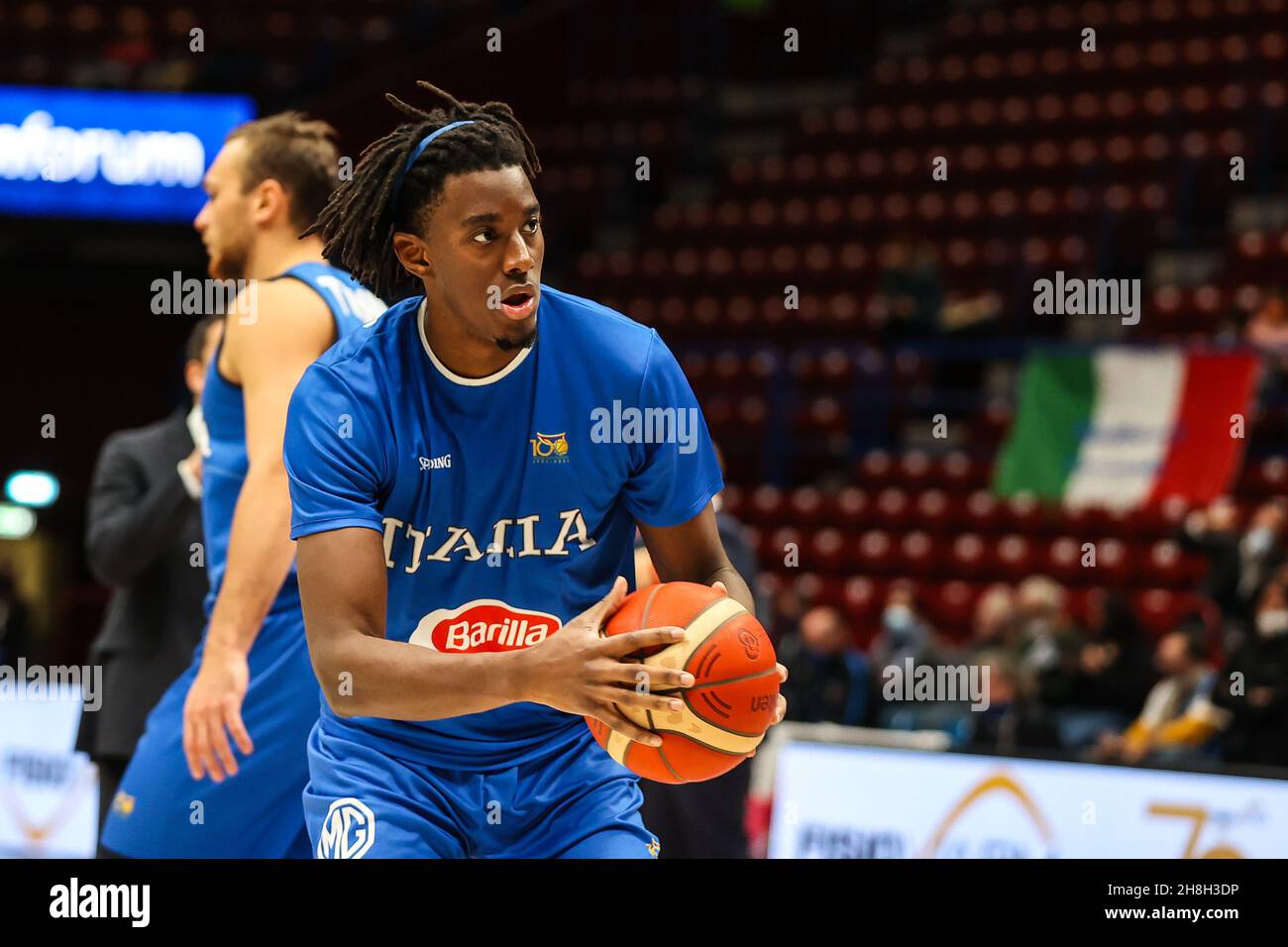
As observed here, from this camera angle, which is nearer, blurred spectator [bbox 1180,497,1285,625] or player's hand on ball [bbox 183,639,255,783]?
player's hand on ball [bbox 183,639,255,783]

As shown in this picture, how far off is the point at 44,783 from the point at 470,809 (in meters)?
6.17

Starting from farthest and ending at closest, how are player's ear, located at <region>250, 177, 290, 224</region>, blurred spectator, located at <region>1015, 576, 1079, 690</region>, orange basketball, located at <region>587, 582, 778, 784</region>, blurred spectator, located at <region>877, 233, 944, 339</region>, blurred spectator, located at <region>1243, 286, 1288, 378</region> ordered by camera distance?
blurred spectator, located at <region>877, 233, 944, 339</region>
blurred spectator, located at <region>1243, 286, 1288, 378</region>
blurred spectator, located at <region>1015, 576, 1079, 690</region>
player's ear, located at <region>250, 177, 290, 224</region>
orange basketball, located at <region>587, 582, 778, 784</region>

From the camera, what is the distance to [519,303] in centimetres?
294

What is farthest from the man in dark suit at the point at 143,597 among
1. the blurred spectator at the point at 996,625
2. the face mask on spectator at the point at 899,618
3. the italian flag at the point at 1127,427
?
the italian flag at the point at 1127,427

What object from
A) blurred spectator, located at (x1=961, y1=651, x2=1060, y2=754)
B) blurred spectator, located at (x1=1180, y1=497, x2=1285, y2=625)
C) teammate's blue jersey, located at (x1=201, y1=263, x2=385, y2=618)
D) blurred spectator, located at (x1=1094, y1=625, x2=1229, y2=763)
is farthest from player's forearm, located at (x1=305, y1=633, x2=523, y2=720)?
blurred spectator, located at (x1=1180, y1=497, x2=1285, y2=625)

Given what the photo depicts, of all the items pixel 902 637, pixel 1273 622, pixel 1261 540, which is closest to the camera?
pixel 1273 622

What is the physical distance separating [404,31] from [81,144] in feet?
11.6

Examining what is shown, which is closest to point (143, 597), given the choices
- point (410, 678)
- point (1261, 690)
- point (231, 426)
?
point (231, 426)

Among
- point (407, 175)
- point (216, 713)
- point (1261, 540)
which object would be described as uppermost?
point (407, 175)

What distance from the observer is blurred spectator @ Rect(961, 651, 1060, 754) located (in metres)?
8.42

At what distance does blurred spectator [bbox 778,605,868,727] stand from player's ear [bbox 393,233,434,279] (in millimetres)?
6772

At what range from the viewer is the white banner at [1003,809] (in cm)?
642

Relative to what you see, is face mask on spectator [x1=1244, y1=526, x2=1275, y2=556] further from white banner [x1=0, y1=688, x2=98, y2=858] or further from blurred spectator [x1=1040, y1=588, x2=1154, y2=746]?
white banner [x1=0, y1=688, x2=98, y2=858]

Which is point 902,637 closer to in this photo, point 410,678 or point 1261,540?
point 1261,540
